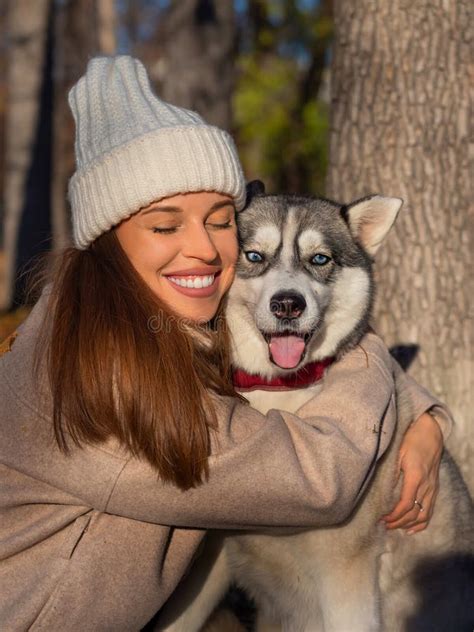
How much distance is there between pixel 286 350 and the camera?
10.2ft

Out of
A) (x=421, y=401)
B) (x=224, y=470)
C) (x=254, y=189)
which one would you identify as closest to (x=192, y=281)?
(x=224, y=470)

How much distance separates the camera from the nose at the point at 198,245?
9.00ft

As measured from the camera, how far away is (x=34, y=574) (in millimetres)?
2625

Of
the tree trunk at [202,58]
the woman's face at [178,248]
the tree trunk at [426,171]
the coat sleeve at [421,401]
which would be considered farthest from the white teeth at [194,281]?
the tree trunk at [202,58]

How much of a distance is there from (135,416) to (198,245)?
584 millimetres

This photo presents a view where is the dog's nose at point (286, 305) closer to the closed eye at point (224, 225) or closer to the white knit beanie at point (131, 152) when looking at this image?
the closed eye at point (224, 225)

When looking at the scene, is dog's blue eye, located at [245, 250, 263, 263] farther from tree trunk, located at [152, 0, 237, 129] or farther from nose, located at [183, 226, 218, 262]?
tree trunk, located at [152, 0, 237, 129]

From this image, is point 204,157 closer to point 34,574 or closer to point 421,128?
point 34,574

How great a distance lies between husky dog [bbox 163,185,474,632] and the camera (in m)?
3.03

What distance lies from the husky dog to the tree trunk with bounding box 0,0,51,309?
324 inches

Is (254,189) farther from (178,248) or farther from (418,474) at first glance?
(418,474)

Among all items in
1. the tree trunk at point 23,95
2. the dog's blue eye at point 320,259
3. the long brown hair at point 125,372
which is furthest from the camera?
the tree trunk at point 23,95

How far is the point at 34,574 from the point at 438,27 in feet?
9.70

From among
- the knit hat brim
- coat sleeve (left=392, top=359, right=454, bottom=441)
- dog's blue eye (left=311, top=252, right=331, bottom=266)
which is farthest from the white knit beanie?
coat sleeve (left=392, top=359, right=454, bottom=441)
